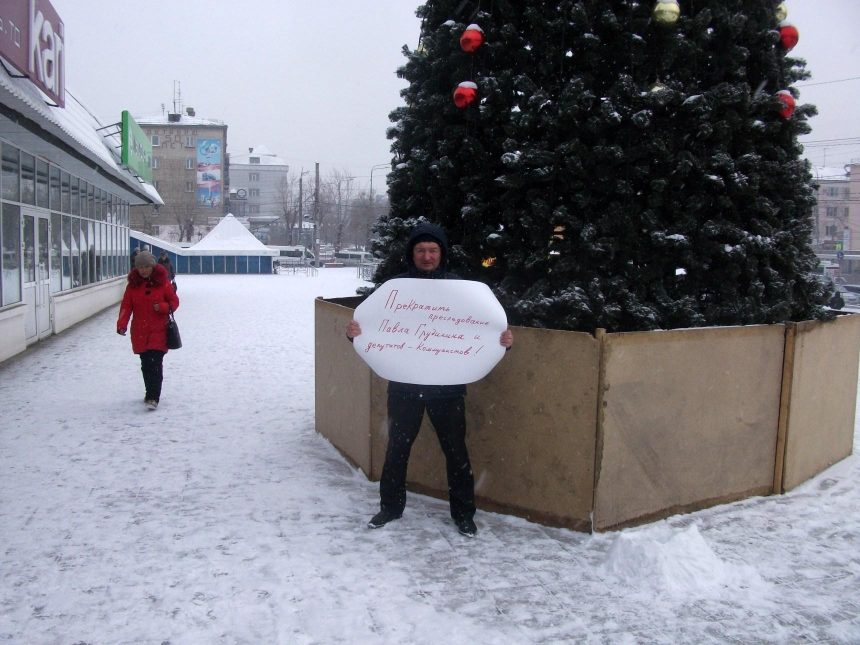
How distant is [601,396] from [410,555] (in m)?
1.38

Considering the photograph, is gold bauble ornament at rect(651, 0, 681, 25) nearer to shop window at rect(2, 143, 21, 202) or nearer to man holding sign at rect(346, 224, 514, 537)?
man holding sign at rect(346, 224, 514, 537)

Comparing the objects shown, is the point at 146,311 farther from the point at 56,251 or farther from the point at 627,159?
the point at 56,251

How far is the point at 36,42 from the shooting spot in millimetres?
9242

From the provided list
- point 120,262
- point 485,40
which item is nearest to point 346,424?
point 485,40

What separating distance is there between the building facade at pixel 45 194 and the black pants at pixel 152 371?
336 centimetres

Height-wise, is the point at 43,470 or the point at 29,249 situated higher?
the point at 29,249

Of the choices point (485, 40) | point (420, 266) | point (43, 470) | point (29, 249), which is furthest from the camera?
point (29, 249)

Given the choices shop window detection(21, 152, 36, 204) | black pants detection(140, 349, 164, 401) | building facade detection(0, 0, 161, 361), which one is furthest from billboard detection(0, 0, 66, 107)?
black pants detection(140, 349, 164, 401)

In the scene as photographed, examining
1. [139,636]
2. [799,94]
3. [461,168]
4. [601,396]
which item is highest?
[799,94]

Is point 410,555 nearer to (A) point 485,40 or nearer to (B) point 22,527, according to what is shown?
(B) point 22,527

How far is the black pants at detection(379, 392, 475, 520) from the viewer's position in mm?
4098

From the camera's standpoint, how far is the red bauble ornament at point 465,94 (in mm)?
4633

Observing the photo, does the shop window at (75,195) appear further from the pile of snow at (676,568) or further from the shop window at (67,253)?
the pile of snow at (676,568)

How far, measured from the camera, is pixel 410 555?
3.88 meters
